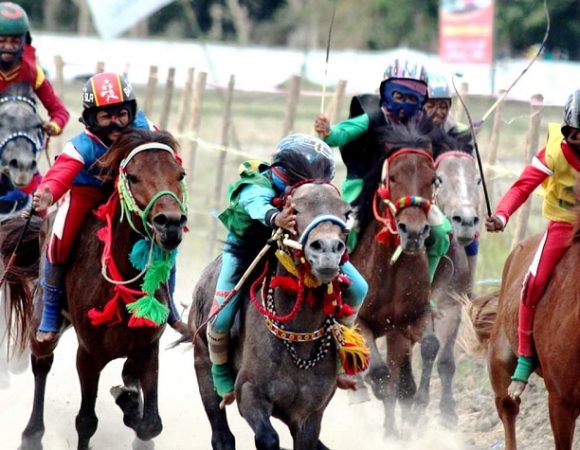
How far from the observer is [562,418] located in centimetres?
681

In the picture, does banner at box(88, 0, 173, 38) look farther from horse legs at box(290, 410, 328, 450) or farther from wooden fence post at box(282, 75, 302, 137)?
horse legs at box(290, 410, 328, 450)

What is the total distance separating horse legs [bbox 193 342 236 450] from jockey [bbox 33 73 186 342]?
2.29 feet

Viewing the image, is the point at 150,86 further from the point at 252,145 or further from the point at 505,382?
the point at 505,382

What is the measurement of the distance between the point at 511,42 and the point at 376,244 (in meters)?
34.5

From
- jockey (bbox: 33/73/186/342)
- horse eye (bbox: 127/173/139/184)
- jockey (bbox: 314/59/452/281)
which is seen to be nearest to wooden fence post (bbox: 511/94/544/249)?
jockey (bbox: 314/59/452/281)

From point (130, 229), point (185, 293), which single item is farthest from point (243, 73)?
point (130, 229)

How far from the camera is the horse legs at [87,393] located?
8.21 m

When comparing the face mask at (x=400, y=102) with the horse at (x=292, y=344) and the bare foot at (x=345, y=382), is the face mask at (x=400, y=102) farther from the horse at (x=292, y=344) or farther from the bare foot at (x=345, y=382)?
the bare foot at (x=345, y=382)

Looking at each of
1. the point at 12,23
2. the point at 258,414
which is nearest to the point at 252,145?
the point at 12,23

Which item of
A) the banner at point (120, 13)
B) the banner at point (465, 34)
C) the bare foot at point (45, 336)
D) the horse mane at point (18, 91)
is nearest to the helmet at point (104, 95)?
the bare foot at point (45, 336)

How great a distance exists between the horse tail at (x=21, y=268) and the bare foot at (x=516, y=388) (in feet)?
12.1

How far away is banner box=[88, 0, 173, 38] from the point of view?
18.1 m

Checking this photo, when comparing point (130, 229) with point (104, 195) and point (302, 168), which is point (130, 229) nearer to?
point (104, 195)

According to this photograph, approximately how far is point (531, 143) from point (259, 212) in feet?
18.4
